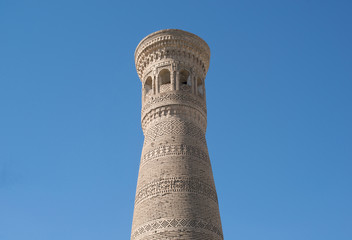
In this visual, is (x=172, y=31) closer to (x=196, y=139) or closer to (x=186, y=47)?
(x=186, y=47)

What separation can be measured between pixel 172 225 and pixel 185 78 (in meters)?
4.17

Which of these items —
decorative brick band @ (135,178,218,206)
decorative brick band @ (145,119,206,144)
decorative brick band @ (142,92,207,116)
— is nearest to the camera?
decorative brick band @ (135,178,218,206)

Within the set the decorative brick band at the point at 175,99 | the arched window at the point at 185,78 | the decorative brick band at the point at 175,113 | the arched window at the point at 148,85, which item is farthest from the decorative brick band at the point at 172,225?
the arched window at the point at 148,85

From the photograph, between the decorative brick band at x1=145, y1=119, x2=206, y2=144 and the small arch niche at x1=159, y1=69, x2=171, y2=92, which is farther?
the small arch niche at x1=159, y1=69, x2=171, y2=92

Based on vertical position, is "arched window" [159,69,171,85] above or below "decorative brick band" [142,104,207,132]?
above

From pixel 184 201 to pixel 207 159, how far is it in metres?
1.48

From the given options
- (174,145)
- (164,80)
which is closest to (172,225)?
(174,145)

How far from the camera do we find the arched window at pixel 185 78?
1126cm

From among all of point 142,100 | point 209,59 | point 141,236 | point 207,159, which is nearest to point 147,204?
point 141,236

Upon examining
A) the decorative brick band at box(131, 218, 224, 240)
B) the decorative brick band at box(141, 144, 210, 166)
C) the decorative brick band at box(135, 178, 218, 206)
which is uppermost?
the decorative brick band at box(141, 144, 210, 166)

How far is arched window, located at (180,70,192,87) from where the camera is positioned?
37.0 feet

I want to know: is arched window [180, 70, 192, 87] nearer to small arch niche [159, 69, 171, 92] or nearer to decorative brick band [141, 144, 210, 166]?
small arch niche [159, 69, 171, 92]

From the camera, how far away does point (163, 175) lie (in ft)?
31.0

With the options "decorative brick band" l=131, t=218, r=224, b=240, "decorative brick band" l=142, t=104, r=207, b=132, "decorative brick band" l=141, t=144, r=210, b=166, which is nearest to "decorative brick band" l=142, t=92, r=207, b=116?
"decorative brick band" l=142, t=104, r=207, b=132
